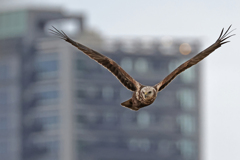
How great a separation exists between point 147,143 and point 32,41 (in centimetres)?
3116

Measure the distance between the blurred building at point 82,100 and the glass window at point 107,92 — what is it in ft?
0.63

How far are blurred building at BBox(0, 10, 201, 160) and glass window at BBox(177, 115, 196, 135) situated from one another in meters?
0.21

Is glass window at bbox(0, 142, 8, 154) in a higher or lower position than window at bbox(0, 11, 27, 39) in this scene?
lower

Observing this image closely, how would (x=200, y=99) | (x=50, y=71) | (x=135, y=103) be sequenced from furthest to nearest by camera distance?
(x=200, y=99) < (x=50, y=71) < (x=135, y=103)

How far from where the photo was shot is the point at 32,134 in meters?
137

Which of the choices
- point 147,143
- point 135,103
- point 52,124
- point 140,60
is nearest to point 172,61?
point 140,60

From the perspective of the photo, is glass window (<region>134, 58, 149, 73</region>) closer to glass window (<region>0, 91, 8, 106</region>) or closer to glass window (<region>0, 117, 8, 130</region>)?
glass window (<region>0, 91, 8, 106</region>)

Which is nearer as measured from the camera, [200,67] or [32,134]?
[32,134]

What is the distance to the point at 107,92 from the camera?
444 ft

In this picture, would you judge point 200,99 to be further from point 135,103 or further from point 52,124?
point 135,103

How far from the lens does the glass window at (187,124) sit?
475ft

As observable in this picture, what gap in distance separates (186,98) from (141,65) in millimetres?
14031

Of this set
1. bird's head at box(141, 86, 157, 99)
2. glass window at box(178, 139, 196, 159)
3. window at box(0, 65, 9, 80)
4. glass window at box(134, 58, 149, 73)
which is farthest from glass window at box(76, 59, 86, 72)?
bird's head at box(141, 86, 157, 99)

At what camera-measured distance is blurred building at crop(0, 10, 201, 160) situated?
13150 centimetres
